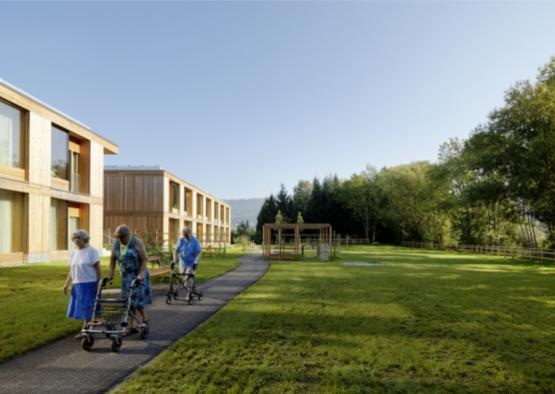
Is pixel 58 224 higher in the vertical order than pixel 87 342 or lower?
higher

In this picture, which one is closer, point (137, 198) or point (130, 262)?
point (130, 262)

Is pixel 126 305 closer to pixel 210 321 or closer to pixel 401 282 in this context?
pixel 210 321

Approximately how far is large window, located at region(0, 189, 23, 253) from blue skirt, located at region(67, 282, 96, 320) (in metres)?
12.8

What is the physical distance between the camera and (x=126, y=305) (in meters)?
5.49

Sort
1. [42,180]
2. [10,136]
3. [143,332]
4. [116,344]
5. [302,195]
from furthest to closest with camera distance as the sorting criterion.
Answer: [302,195]
[42,180]
[10,136]
[143,332]
[116,344]

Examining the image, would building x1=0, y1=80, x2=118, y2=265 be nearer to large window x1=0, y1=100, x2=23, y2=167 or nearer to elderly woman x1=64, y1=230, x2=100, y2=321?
large window x1=0, y1=100, x2=23, y2=167

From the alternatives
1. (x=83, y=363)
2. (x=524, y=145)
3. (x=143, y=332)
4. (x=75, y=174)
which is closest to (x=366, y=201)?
(x=524, y=145)

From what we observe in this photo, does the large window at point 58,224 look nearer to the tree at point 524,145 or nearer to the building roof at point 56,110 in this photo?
the building roof at point 56,110

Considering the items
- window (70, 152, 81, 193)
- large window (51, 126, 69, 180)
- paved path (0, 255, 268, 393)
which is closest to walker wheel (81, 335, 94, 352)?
paved path (0, 255, 268, 393)

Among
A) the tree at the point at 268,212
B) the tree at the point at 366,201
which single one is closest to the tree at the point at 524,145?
the tree at the point at 366,201

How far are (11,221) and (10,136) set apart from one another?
11.7ft

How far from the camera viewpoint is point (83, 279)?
5566mm

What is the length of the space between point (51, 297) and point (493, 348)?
9.08 meters

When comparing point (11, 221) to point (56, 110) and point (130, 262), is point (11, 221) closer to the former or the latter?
point (56, 110)
